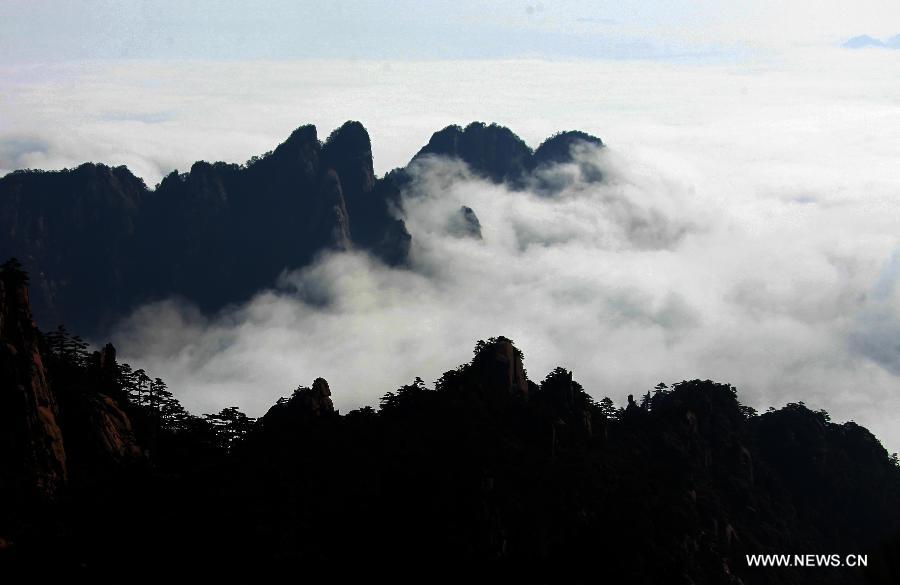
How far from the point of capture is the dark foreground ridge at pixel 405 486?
7469cm

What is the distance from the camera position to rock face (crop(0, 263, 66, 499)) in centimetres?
7475

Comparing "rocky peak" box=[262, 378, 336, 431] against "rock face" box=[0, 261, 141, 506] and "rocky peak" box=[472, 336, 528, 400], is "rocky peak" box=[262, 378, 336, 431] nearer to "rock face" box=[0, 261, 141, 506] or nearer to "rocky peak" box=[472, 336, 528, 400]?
"rock face" box=[0, 261, 141, 506]

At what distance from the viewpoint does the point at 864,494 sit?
12219 centimetres

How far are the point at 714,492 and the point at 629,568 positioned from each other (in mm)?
30629

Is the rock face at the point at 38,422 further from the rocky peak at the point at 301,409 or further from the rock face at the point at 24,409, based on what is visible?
the rocky peak at the point at 301,409

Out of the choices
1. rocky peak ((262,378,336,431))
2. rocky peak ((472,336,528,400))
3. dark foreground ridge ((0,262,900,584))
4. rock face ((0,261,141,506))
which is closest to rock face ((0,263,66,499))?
rock face ((0,261,141,506))

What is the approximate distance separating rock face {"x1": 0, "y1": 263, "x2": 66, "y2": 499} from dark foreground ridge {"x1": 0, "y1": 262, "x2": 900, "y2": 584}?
0.49 ft

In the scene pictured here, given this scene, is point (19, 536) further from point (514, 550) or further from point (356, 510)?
point (514, 550)

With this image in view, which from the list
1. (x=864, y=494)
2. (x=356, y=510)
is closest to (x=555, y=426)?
(x=356, y=510)

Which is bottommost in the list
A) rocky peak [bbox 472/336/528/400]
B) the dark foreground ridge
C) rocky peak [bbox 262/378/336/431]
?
the dark foreground ridge

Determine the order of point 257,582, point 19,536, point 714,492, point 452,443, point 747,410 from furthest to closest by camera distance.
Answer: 1. point 747,410
2. point 714,492
3. point 452,443
4. point 257,582
5. point 19,536

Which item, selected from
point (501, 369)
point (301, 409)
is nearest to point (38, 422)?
point (301, 409)

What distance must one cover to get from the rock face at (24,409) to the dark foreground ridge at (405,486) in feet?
0.49

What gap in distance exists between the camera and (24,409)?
76.4 meters
